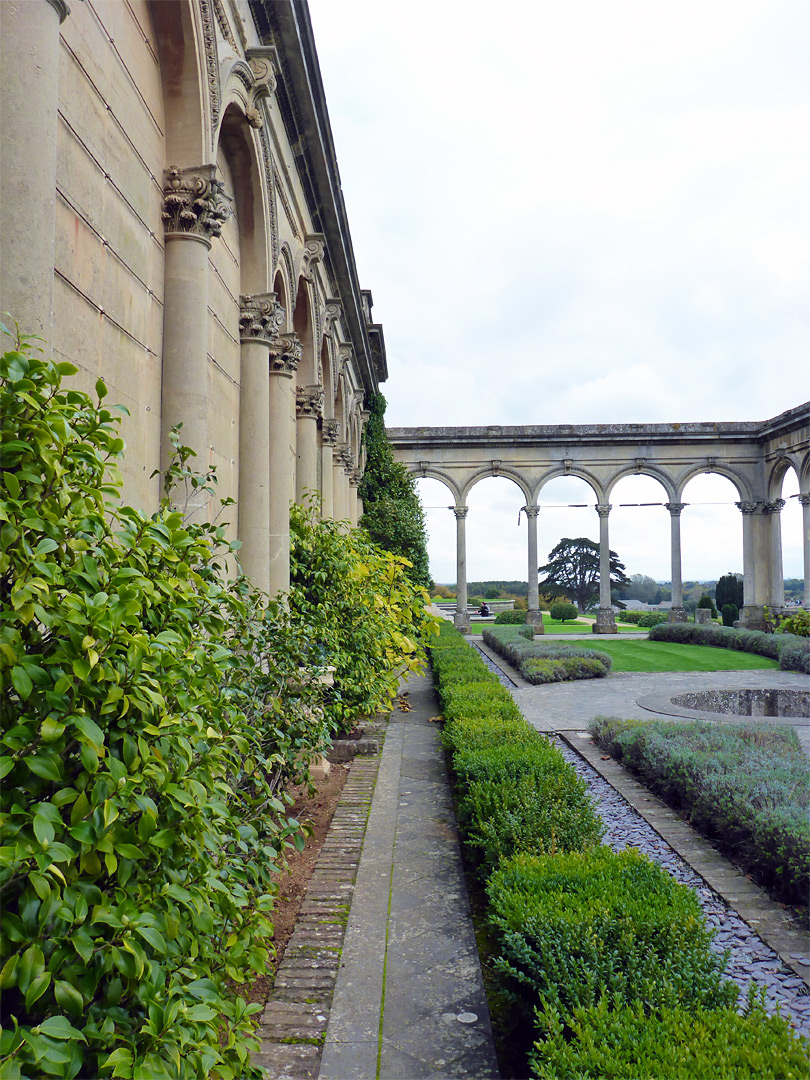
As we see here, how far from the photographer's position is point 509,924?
2.92m

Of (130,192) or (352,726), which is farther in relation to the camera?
(352,726)

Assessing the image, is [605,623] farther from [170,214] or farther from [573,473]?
[170,214]

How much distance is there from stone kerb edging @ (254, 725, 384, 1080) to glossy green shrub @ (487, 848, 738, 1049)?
80 centimetres

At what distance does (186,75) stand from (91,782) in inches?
189

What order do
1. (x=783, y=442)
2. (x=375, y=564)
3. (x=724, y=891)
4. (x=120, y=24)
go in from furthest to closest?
(x=783, y=442)
(x=375, y=564)
(x=724, y=891)
(x=120, y=24)

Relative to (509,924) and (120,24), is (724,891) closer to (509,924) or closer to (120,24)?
(509,924)

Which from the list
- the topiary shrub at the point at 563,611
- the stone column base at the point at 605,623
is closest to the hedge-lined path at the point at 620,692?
the stone column base at the point at 605,623

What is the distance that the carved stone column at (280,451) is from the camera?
7203mm

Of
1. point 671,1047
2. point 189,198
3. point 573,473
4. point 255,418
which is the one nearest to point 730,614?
point 573,473

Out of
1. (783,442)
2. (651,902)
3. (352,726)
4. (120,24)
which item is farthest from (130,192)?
(783,442)

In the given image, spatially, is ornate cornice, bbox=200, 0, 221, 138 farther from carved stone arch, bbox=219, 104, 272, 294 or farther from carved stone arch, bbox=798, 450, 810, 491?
carved stone arch, bbox=798, 450, 810, 491

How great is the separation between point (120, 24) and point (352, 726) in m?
6.52

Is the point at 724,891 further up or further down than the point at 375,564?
further down

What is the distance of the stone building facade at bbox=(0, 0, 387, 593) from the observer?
2.47 m
